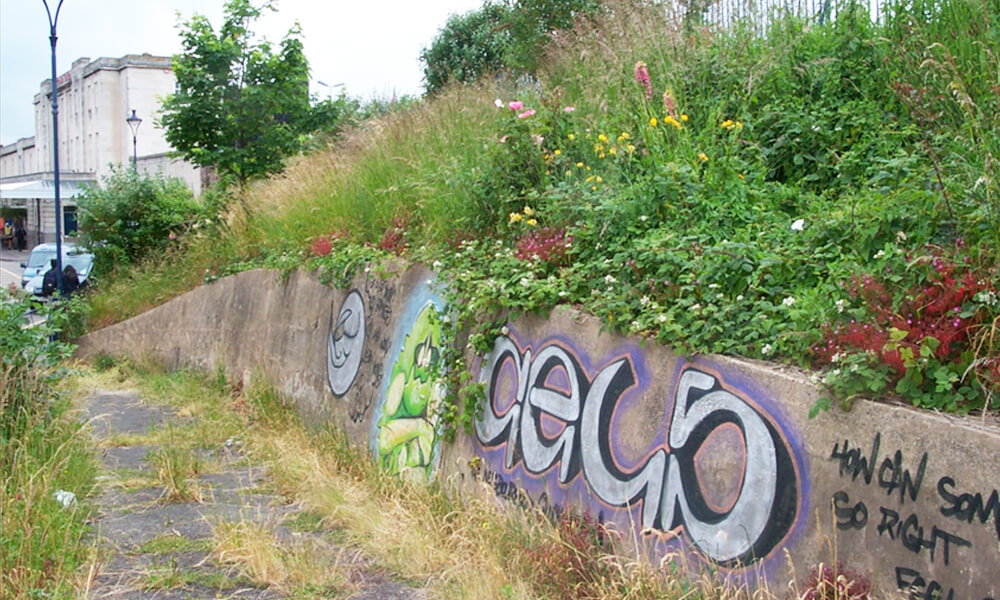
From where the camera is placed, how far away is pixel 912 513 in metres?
3.23

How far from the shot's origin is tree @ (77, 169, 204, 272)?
17.8 m

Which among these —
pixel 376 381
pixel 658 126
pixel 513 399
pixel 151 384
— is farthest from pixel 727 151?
pixel 151 384

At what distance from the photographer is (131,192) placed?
17875mm

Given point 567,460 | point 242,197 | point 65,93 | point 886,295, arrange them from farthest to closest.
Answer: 1. point 65,93
2. point 242,197
3. point 567,460
4. point 886,295

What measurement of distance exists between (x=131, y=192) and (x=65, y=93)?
5000cm

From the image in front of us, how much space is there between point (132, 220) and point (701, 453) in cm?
1624

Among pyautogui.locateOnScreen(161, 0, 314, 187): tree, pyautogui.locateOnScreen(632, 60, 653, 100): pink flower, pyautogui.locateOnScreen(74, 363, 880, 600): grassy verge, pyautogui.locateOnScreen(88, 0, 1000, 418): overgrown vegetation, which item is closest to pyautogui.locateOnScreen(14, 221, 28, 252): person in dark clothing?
pyautogui.locateOnScreen(161, 0, 314, 187): tree

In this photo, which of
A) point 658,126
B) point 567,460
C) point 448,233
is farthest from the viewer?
point 448,233

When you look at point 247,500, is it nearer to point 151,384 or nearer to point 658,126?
point 658,126

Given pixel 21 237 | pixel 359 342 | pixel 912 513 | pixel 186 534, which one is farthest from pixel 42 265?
pixel 21 237

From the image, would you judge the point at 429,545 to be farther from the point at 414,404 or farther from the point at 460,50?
the point at 460,50

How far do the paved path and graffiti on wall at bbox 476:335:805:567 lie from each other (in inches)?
47.1

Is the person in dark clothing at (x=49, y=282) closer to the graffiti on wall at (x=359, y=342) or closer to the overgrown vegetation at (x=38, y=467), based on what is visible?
the graffiti on wall at (x=359, y=342)

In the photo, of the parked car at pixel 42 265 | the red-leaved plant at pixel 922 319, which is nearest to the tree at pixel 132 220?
the parked car at pixel 42 265
